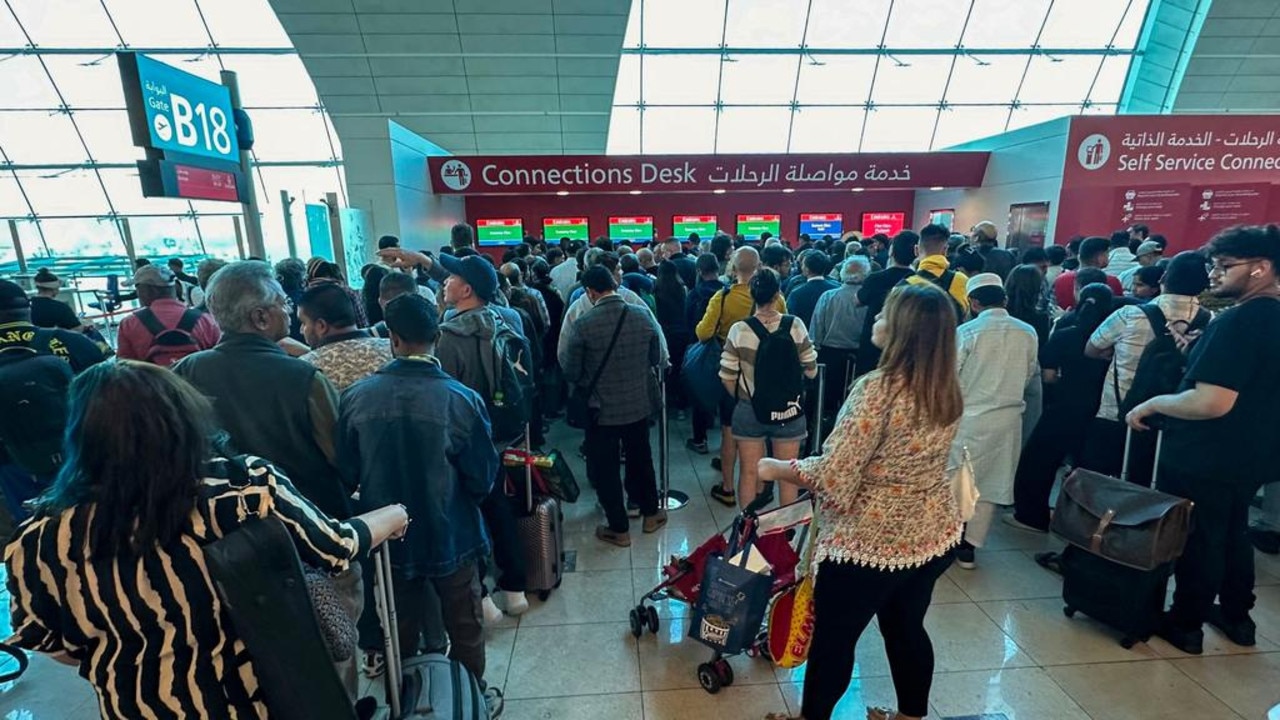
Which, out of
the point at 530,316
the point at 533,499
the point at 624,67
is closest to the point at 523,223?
the point at 624,67

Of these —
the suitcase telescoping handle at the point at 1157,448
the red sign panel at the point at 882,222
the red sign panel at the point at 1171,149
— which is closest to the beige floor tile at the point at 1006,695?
the suitcase telescoping handle at the point at 1157,448

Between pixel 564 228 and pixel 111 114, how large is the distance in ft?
38.3

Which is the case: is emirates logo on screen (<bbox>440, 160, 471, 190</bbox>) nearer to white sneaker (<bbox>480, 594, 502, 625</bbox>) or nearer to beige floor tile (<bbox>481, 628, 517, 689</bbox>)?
white sneaker (<bbox>480, 594, 502, 625</bbox>)

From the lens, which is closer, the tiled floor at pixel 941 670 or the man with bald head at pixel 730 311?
the tiled floor at pixel 941 670

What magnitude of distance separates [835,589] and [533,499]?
165 centimetres

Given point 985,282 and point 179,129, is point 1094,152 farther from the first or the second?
point 179,129

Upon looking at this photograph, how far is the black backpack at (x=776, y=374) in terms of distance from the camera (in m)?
3.23

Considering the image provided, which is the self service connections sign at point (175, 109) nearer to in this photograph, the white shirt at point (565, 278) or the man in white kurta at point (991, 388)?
the white shirt at point (565, 278)

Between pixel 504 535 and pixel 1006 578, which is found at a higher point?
pixel 504 535

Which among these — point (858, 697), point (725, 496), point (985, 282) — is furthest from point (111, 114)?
point (858, 697)

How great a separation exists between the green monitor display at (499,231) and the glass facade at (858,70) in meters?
4.66

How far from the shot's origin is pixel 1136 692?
2389 millimetres

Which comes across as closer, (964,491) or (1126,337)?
(964,491)

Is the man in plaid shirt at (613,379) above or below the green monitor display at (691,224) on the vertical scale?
below
